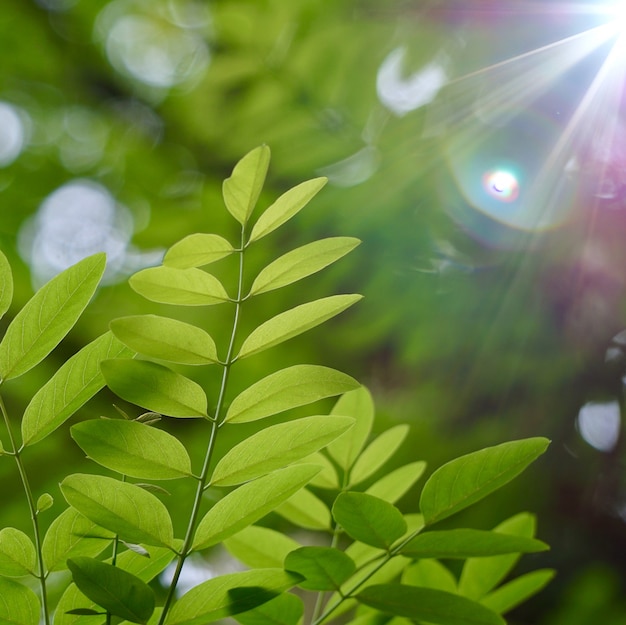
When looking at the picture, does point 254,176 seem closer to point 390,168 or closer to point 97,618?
point 97,618

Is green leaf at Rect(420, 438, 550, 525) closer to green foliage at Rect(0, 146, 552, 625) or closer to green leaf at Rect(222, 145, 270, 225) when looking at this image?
green foliage at Rect(0, 146, 552, 625)

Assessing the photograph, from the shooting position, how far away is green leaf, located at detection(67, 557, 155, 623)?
335mm

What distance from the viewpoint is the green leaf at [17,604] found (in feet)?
1.28

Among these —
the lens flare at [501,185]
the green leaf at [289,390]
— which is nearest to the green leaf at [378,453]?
the green leaf at [289,390]

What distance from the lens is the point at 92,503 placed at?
1.16ft

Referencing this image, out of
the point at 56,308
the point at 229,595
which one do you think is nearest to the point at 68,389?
the point at 56,308

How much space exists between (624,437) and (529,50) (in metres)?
0.75

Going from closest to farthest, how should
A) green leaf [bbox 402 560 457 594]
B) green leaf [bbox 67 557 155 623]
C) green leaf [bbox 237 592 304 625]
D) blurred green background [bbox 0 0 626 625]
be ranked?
1. green leaf [bbox 67 557 155 623]
2. green leaf [bbox 237 592 304 625]
3. green leaf [bbox 402 560 457 594]
4. blurred green background [bbox 0 0 626 625]

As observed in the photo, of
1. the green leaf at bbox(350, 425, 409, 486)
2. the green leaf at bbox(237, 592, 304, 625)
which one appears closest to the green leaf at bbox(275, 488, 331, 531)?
the green leaf at bbox(350, 425, 409, 486)

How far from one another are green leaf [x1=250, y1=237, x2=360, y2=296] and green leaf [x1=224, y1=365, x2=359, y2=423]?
68 millimetres

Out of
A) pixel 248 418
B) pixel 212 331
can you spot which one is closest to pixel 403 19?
pixel 212 331

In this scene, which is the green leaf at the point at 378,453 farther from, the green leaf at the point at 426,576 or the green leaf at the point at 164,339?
the green leaf at the point at 164,339

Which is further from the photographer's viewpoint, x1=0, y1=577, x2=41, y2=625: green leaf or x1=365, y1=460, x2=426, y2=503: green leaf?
x1=365, y1=460, x2=426, y2=503: green leaf

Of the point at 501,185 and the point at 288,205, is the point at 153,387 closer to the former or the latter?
the point at 288,205
